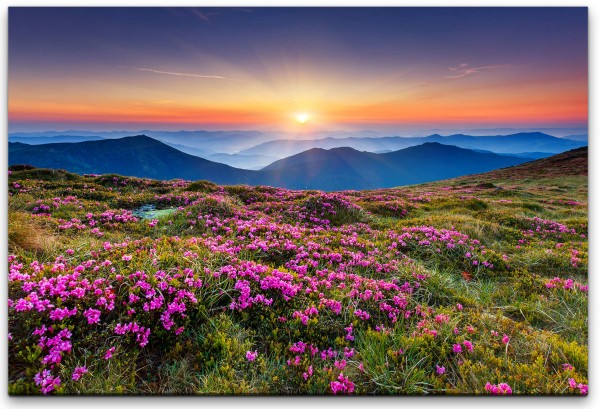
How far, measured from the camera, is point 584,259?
678 centimetres

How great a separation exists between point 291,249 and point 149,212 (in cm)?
547

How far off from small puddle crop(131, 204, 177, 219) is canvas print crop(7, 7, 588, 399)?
0.09 metres

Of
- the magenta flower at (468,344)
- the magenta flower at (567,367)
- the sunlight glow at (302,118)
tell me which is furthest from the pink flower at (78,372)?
the sunlight glow at (302,118)

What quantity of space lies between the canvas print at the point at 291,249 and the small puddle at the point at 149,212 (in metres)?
0.09

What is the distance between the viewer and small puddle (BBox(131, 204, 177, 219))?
28.6 ft

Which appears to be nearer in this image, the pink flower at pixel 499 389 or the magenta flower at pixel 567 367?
the pink flower at pixel 499 389

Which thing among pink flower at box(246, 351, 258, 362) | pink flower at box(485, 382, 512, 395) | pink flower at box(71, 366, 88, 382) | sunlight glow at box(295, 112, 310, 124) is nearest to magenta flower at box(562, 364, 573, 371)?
pink flower at box(485, 382, 512, 395)

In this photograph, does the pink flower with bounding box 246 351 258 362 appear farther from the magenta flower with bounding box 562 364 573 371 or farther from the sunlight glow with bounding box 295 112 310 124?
the sunlight glow with bounding box 295 112 310 124

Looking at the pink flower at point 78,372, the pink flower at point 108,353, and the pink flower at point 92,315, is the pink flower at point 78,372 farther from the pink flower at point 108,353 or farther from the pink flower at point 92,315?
the pink flower at point 92,315

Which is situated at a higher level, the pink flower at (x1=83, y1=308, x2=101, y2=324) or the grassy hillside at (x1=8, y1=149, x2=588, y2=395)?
the pink flower at (x1=83, y1=308, x2=101, y2=324)

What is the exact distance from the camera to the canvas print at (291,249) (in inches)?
137

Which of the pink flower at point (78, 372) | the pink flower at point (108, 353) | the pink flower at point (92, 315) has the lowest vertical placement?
the pink flower at point (78, 372)

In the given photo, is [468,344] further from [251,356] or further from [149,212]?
[149,212]
